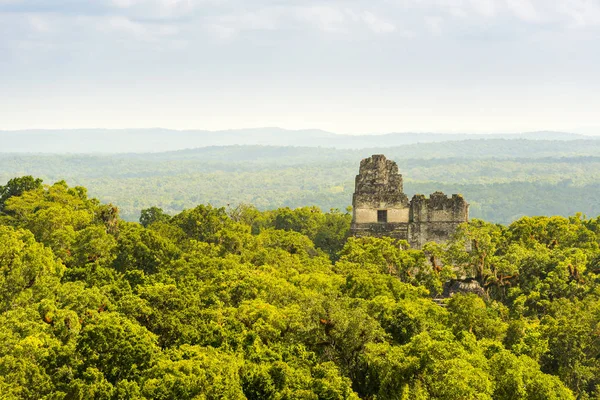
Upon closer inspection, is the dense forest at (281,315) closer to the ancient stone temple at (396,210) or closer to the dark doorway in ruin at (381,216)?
the ancient stone temple at (396,210)

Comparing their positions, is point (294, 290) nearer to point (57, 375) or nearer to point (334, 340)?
point (334, 340)

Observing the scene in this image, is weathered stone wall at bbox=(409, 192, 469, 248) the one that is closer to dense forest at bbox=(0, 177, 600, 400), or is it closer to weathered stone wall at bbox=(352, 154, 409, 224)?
weathered stone wall at bbox=(352, 154, 409, 224)

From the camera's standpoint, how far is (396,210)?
56344mm

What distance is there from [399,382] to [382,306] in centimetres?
688

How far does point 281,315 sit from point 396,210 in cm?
2588

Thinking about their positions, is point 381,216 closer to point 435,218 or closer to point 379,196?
point 379,196

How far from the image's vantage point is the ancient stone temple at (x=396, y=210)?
55.1 meters

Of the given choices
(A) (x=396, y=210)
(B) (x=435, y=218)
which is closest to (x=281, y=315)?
(B) (x=435, y=218)

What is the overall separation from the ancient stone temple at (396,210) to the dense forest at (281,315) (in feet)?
6.24

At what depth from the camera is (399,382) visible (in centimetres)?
2636

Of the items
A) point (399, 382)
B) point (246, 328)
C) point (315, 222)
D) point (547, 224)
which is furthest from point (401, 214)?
point (399, 382)

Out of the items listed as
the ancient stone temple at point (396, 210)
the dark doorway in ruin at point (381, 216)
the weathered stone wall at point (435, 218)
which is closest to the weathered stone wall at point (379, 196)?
the ancient stone temple at point (396, 210)

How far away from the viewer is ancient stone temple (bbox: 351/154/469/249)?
181ft

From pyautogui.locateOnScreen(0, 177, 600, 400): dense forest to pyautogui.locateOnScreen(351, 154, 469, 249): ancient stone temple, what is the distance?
1902 mm
